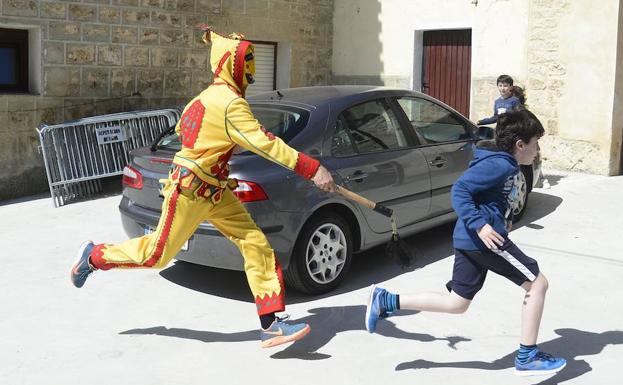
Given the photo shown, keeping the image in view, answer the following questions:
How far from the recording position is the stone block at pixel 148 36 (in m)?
11.0

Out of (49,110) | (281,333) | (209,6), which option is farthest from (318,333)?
(209,6)

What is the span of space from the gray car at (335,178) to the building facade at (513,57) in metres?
4.09

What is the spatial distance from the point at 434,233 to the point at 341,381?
3.45m

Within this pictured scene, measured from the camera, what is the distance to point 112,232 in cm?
792

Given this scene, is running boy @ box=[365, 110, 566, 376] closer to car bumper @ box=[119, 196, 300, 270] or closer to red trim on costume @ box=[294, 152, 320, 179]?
red trim on costume @ box=[294, 152, 320, 179]

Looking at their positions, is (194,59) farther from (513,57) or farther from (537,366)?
(537,366)

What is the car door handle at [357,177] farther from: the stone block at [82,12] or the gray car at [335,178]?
the stone block at [82,12]

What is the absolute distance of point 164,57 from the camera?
11391mm

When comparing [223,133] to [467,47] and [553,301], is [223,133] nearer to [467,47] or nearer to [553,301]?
[553,301]

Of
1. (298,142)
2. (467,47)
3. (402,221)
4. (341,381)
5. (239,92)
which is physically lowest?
(341,381)

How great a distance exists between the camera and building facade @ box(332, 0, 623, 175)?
10.2 m

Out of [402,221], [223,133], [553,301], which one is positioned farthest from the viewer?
[402,221]

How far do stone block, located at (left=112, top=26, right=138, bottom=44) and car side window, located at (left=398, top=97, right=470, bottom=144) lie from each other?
5.39 meters

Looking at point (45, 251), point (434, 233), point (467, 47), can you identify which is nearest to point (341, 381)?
point (434, 233)
